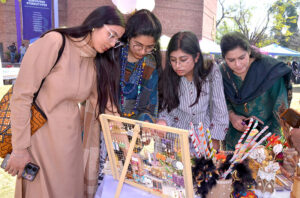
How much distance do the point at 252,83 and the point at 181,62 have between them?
0.66 metres

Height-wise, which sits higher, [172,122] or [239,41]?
[239,41]

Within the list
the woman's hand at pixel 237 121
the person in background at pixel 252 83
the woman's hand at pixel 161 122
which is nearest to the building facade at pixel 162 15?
the person in background at pixel 252 83

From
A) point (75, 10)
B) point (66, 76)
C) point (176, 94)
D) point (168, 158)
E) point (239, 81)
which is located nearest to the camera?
point (168, 158)

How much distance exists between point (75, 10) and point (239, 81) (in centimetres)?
1728

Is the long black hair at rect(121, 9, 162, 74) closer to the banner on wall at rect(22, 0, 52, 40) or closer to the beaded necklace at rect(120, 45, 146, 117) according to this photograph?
the beaded necklace at rect(120, 45, 146, 117)

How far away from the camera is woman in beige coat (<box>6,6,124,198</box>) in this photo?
49.9 inches

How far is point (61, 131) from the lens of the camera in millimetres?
1395

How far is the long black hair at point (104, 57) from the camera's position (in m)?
1.38

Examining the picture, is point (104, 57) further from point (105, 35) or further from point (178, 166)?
point (178, 166)

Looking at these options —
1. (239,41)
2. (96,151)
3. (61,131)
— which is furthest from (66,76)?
(239,41)

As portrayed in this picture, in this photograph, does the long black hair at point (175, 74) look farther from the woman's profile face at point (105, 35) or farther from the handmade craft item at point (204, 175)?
the handmade craft item at point (204, 175)

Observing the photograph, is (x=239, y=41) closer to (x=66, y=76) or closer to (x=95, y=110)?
(x=95, y=110)

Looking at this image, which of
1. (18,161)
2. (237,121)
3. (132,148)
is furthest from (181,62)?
(18,161)

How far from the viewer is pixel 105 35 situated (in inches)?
55.3
